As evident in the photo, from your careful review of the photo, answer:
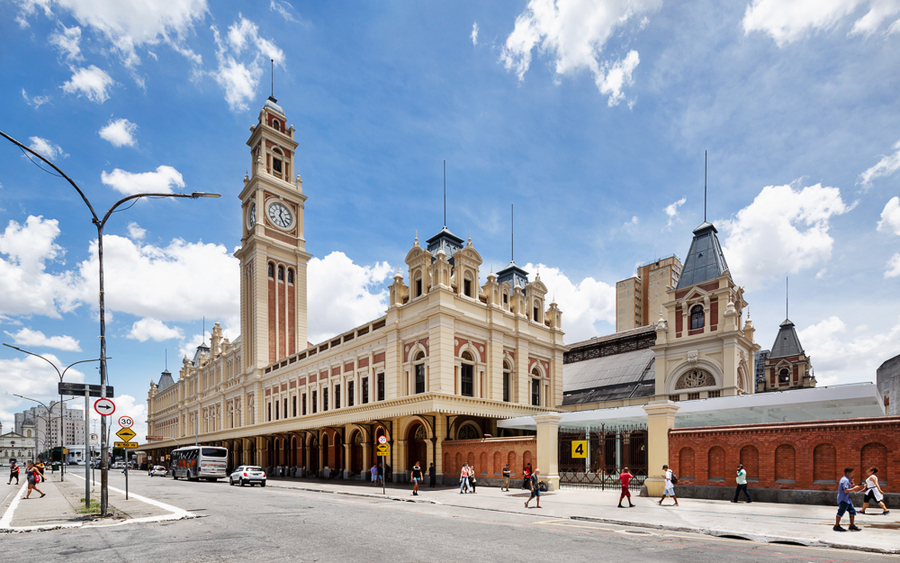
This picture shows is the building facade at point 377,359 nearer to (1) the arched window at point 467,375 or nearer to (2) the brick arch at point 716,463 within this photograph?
(1) the arched window at point 467,375

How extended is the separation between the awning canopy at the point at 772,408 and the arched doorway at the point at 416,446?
8964mm

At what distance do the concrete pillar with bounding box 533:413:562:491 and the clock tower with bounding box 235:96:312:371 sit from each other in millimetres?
36626

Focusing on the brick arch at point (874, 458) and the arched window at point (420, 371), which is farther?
the arched window at point (420, 371)

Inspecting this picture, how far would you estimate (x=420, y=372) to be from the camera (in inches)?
1318

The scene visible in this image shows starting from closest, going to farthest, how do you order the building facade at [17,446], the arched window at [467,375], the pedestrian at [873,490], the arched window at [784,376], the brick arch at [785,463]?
the pedestrian at [873,490] → the brick arch at [785,463] → the arched window at [467,375] → the arched window at [784,376] → the building facade at [17,446]

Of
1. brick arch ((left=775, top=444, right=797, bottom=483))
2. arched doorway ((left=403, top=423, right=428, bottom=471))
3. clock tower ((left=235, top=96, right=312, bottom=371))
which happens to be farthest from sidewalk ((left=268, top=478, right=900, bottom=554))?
clock tower ((left=235, top=96, right=312, bottom=371))

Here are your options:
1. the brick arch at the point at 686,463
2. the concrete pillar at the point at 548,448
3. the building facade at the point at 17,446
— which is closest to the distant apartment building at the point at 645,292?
the concrete pillar at the point at 548,448

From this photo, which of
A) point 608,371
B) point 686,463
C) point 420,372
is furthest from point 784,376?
point 686,463

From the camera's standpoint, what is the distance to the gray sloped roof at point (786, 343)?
68.5 metres

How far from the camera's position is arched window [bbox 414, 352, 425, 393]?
108 ft

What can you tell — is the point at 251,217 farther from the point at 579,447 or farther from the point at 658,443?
the point at 658,443

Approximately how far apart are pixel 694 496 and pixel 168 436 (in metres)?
87.1

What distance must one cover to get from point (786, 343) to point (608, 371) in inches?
1511

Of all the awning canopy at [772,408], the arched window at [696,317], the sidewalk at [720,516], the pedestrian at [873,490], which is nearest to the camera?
the sidewalk at [720,516]
